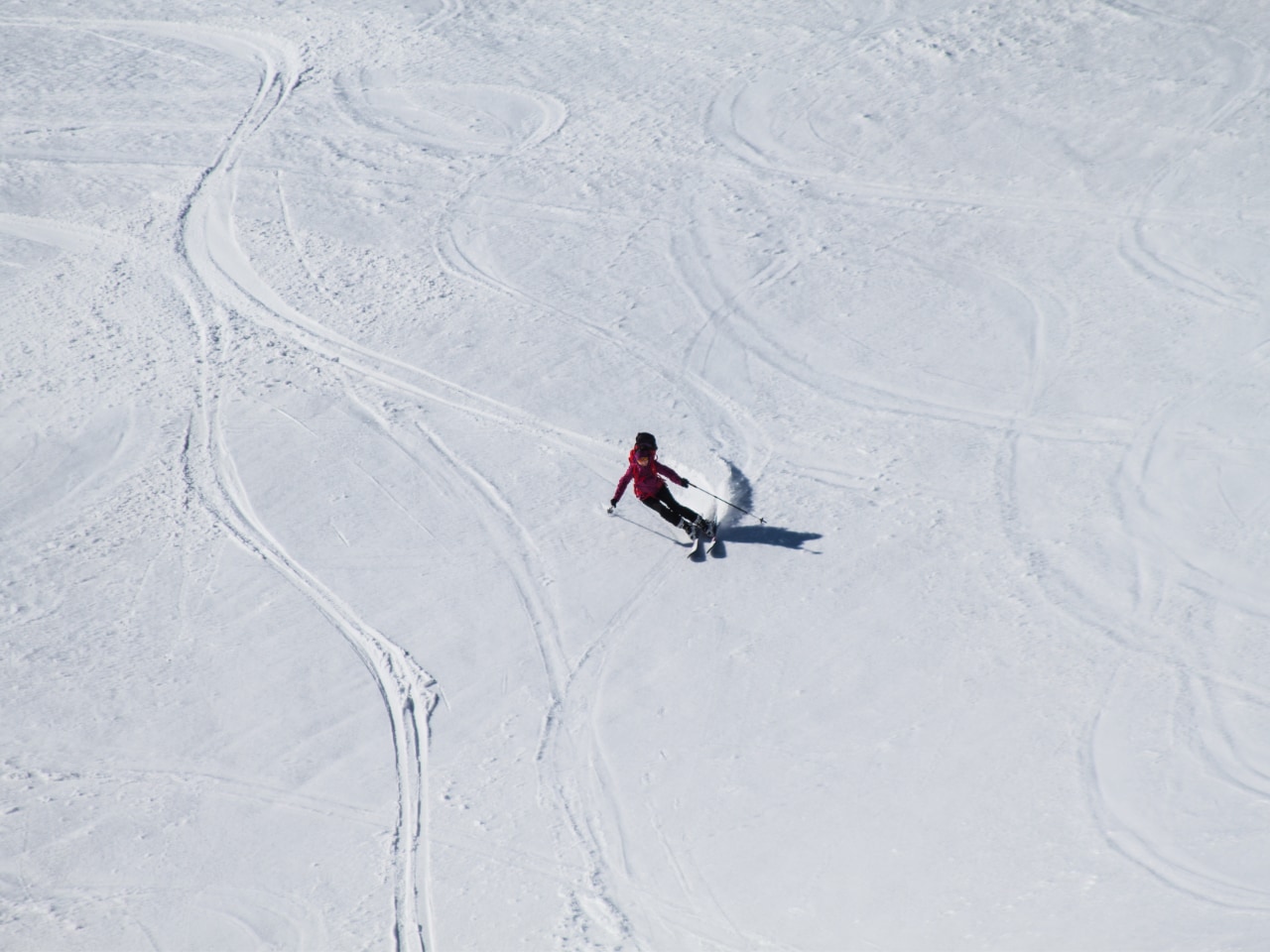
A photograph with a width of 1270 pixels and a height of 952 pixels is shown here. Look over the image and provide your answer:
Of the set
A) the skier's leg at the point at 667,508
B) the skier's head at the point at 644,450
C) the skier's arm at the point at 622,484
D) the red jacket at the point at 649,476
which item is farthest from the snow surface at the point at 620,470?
the skier's head at the point at 644,450

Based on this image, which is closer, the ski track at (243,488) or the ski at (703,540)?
the ski track at (243,488)

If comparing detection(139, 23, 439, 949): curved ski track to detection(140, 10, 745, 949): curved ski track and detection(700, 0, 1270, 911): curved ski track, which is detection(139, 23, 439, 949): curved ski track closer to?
detection(140, 10, 745, 949): curved ski track

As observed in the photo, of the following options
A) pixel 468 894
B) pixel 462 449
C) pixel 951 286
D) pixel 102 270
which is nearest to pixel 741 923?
pixel 468 894

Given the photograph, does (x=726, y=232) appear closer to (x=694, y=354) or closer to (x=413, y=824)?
(x=694, y=354)

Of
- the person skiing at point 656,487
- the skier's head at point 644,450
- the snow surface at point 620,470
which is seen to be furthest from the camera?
the person skiing at point 656,487

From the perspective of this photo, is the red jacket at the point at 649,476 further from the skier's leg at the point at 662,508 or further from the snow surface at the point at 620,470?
the snow surface at the point at 620,470

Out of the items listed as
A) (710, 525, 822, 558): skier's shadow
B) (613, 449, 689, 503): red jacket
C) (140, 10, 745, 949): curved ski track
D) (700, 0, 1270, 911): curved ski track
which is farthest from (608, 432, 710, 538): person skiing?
(700, 0, 1270, 911): curved ski track
